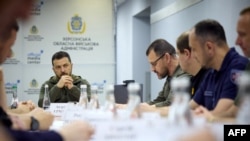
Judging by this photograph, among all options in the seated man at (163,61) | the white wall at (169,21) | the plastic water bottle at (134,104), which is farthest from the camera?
the white wall at (169,21)

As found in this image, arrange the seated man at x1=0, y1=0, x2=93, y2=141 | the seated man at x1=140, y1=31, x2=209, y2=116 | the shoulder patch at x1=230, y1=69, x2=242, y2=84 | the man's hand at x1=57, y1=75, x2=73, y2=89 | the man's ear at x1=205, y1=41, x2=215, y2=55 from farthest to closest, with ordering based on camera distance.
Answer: the man's hand at x1=57, y1=75, x2=73, y2=89 → the seated man at x1=140, y1=31, x2=209, y2=116 → the man's ear at x1=205, y1=41, x2=215, y2=55 → the shoulder patch at x1=230, y1=69, x2=242, y2=84 → the seated man at x1=0, y1=0, x2=93, y2=141

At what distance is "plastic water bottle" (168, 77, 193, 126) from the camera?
722mm

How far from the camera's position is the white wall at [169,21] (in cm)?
365

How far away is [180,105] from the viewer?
0.77 m

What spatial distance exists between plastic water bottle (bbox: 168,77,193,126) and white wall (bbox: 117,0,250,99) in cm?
286

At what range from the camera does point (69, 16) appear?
6574 mm

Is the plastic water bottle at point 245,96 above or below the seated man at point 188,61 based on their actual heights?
below

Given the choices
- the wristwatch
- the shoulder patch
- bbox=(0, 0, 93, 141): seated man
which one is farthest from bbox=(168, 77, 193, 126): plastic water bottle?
the shoulder patch

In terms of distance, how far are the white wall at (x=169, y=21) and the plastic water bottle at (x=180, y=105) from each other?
2.86m

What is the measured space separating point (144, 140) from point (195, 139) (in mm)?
147

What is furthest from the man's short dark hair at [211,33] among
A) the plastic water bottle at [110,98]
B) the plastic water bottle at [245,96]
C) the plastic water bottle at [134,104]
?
the plastic water bottle at [245,96]

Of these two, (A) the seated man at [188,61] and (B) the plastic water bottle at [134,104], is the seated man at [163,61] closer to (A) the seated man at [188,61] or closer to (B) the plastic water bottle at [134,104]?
(A) the seated man at [188,61]

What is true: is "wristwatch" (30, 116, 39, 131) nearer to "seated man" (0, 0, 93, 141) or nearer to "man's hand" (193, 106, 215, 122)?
"seated man" (0, 0, 93, 141)

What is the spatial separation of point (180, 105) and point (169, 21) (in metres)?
4.90
